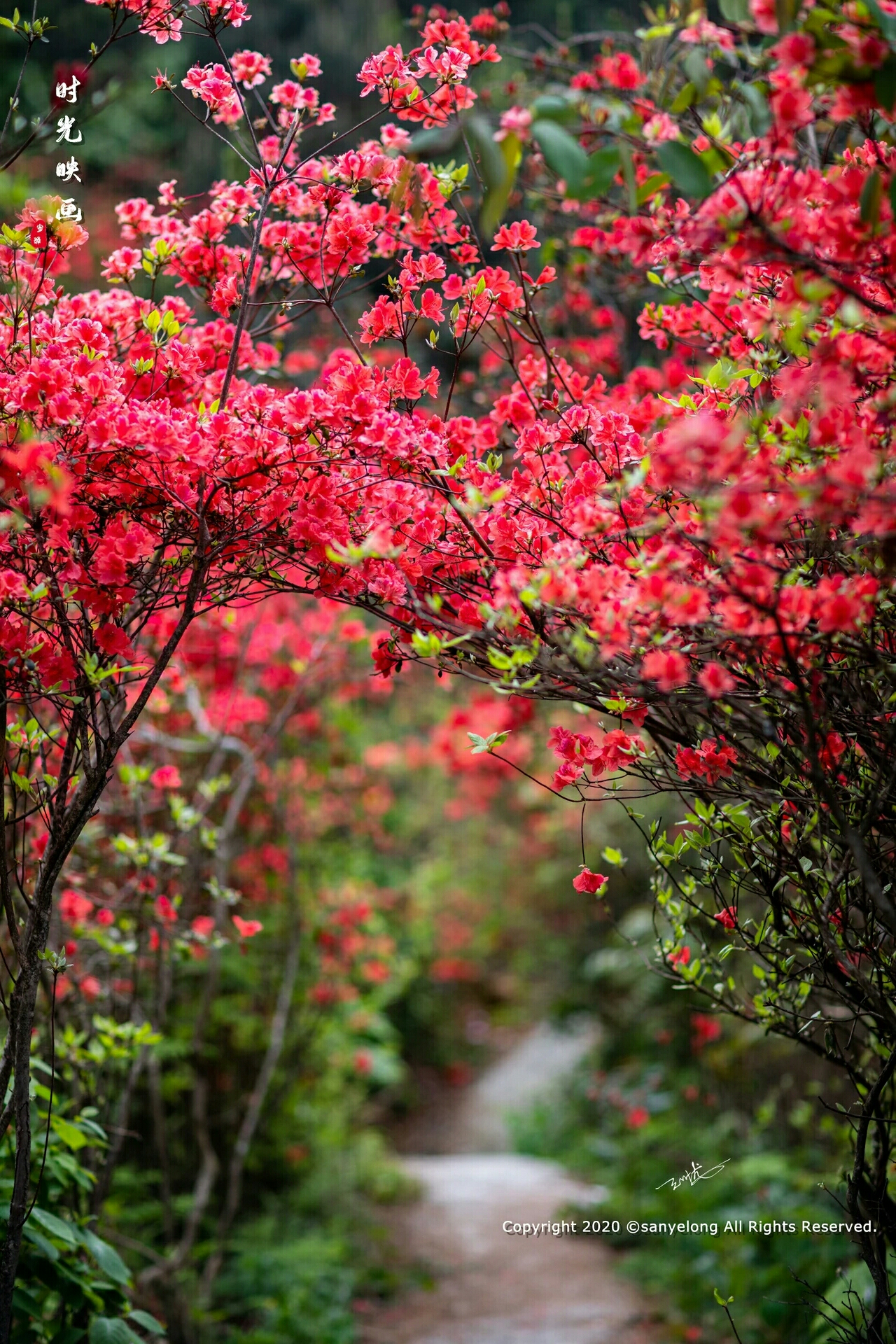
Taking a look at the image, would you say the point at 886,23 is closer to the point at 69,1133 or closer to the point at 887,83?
the point at 887,83

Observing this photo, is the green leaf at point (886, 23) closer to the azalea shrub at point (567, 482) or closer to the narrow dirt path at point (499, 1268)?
the azalea shrub at point (567, 482)

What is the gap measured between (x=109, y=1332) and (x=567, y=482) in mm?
2128

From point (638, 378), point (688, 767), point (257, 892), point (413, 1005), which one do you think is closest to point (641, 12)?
point (638, 378)

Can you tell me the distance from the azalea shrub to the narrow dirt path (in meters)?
2.59

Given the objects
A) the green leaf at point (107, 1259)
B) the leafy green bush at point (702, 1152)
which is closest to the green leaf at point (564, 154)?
the leafy green bush at point (702, 1152)

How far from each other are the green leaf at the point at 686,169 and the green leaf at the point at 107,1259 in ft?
8.19

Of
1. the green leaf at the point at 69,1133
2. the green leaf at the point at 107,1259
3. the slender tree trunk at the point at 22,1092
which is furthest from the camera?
the green leaf at the point at 69,1133

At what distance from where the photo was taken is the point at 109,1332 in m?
2.09

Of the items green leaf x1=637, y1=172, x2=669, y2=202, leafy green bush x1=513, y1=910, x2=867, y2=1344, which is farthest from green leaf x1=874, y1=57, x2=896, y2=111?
leafy green bush x1=513, y1=910, x2=867, y2=1344

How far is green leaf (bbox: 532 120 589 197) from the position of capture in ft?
4.49

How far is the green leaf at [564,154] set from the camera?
4.49ft

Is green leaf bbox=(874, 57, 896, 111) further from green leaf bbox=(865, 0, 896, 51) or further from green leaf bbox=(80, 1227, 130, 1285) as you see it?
green leaf bbox=(80, 1227, 130, 1285)

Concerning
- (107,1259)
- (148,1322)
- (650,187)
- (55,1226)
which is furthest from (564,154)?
(148,1322)

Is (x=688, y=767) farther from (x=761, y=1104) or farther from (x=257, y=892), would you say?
(x=761, y=1104)
